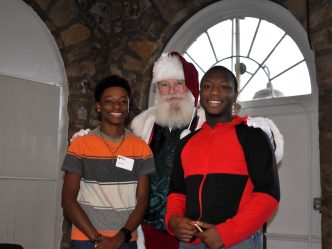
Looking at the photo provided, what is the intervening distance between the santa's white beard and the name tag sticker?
398 mm

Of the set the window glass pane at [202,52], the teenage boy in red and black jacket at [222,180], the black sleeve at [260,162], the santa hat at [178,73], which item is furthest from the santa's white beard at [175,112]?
the window glass pane at [202,52]

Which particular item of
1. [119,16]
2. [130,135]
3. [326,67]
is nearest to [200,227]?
[130,135]

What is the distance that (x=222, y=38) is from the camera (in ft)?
12.4

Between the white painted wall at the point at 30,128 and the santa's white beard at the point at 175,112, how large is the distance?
151 cm

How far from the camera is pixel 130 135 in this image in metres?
2.14

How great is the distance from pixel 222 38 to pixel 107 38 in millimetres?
1024

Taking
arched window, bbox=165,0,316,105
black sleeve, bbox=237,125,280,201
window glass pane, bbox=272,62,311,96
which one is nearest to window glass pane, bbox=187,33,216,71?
arched window, bbox=165,0,316,105

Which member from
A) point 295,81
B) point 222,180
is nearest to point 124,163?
point 222,180

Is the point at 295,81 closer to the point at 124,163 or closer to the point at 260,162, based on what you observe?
the point at 124,163

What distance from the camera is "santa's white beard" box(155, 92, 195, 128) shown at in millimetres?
2330

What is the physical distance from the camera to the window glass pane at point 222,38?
3.74 m

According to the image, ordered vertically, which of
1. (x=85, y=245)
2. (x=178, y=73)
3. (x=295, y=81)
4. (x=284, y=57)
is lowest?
(x=85, y=245)

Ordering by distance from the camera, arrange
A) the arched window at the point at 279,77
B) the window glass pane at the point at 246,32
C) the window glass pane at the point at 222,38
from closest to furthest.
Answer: the arched window at the point at 279,77 < the window glass pane at the point at 246,32 < the window glass pane at the point at 222,38

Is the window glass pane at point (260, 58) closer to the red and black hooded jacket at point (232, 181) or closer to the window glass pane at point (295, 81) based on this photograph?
the window glass pane at point (295, 81)
